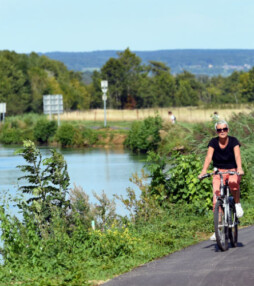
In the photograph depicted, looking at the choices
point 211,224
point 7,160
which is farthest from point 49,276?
point 7,160

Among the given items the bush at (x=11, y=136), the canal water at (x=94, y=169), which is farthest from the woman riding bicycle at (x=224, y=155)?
the bush at (x=11, y=136)

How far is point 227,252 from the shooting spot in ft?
36.1

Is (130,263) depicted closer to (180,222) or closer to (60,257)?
(60,257)

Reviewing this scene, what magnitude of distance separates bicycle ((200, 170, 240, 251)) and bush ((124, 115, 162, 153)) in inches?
1548

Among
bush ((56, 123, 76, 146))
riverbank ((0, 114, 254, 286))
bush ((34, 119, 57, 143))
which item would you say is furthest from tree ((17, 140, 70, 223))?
bush ((34, 119, 57, 143))

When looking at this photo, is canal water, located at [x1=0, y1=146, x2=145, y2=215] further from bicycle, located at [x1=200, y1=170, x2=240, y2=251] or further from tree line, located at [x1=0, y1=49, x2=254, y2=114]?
tree line, located at [x1=0, y1=49, x2=254, y2=114]

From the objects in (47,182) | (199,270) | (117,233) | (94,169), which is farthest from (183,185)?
(94,169)

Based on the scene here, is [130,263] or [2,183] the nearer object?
[130,263]

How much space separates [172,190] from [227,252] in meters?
5.74

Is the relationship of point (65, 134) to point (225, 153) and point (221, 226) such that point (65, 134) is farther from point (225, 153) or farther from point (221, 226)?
point (221, 226)

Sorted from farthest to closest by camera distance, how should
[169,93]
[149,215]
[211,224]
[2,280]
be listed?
[169,93] → [149,215] → [211,224] → [2,280]

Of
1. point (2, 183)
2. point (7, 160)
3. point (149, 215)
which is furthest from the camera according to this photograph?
point (7, 160)

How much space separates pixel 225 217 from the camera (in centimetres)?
1117

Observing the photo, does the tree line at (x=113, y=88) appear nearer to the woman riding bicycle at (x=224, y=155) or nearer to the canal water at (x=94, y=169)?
the canal water at (x=94, y=169)
